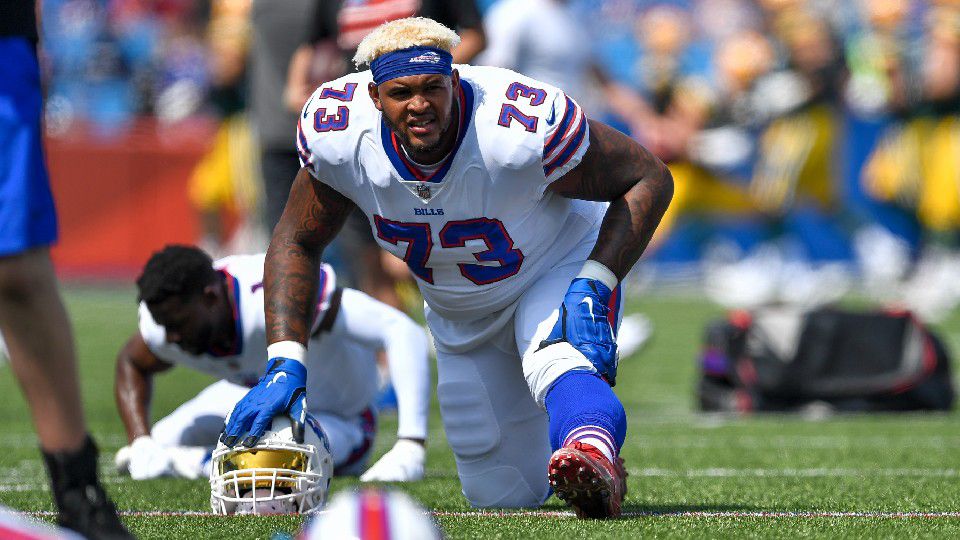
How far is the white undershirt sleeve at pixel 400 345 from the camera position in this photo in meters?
4.61

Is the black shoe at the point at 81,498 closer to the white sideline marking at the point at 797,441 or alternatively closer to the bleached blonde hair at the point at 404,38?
the bleached blonde hair at the point at 404,38

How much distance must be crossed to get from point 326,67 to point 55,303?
13.2 ft

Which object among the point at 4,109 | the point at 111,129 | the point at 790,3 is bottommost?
the point at 111,129

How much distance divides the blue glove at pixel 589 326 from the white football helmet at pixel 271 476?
635 millimetres

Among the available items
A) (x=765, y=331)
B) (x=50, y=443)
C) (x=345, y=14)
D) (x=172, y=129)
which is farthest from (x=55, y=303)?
(x=172, y=129)

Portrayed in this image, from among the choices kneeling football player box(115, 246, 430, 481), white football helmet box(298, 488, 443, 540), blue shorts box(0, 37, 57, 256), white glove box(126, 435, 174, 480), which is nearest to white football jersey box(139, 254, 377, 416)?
kneeling football player box(115, 246, 430, 481)

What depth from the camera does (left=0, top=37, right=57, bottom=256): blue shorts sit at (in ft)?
8.79

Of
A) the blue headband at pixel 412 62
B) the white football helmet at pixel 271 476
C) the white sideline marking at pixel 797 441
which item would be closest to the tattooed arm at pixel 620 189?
the blue headband at pixel 412 62

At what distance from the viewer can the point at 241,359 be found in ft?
15.7

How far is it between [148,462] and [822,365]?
3.37 meters

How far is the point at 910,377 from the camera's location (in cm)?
679

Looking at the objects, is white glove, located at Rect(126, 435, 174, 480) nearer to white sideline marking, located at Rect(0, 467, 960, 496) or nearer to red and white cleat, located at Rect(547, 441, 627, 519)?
white sideline marking, located at Rect(0, 467, 960, 496)

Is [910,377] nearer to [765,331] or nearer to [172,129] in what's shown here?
[765,331]

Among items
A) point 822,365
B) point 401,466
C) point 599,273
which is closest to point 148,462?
point 401,466
